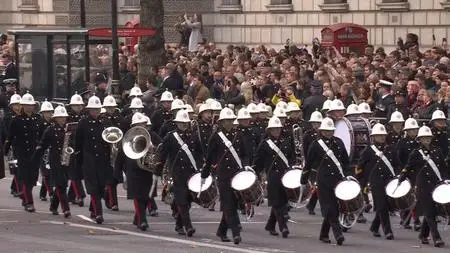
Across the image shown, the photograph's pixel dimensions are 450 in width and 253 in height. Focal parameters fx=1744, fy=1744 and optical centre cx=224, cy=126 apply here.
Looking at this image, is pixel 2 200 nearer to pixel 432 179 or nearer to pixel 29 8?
pixel 432 179

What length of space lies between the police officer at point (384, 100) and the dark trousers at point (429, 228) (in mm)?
5078

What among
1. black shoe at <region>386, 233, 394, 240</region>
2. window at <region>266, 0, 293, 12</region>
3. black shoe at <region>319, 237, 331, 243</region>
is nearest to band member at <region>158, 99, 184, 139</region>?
black shoe at <region>319, 237, 331, 243</region>

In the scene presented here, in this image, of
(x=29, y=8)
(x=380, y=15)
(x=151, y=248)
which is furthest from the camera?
(x=29, y=8)

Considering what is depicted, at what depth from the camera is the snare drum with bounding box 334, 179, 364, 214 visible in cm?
2295

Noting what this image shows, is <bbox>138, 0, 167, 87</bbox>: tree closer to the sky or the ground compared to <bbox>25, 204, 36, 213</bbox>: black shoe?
closer to the sky

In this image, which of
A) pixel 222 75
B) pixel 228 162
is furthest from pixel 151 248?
pixel 222 75

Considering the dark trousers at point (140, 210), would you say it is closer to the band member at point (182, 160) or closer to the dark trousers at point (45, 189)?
the band member at point (182, 160)

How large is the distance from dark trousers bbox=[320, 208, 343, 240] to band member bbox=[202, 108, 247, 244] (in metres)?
1.15

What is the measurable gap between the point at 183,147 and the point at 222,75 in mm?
10220

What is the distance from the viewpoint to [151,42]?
38.2 meters

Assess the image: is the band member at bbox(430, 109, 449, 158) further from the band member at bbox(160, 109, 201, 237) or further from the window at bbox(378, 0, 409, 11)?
the window at bbox(378, 0, 409, 11)

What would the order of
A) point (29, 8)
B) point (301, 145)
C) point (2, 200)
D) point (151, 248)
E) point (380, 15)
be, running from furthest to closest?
point (29, 8) → point (380, 15) → point (2, 200) → point (301, 145) → point (151, 248)

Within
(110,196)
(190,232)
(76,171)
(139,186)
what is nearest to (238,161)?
(190,232)

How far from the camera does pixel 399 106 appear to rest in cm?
2744
